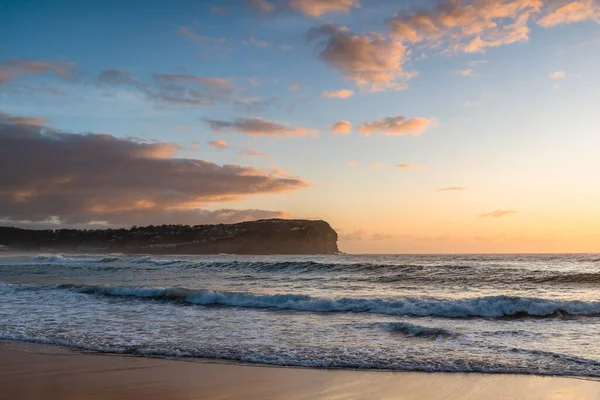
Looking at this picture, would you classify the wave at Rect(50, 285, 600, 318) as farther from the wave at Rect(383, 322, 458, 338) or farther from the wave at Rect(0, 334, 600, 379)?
the wave at Rect(0, 334, 600, 379)

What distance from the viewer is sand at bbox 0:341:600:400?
6.90 metres

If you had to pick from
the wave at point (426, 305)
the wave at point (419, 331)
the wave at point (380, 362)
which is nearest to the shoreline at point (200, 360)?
the wave at point (380, 362)

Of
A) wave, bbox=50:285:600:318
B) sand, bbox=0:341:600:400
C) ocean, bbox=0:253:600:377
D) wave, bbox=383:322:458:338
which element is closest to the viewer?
sand, bbox=0:341:600:400

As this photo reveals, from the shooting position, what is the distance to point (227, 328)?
1272 centimetres

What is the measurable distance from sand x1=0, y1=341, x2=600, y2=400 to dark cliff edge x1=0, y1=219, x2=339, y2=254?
331 feet

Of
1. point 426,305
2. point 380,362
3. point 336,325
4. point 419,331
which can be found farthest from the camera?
point 426,305

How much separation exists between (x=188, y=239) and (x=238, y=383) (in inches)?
4192

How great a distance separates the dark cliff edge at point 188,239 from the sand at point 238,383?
3969 inches

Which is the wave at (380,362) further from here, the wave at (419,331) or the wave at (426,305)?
the wave at (426,305)

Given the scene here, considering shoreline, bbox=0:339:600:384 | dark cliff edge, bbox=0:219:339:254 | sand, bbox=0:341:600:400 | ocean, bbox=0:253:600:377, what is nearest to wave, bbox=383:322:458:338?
ocean, bbox=0:253:600:377

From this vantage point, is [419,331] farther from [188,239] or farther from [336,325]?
[188,239]

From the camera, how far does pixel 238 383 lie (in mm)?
7500

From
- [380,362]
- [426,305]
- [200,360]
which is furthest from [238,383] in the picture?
[426,305]

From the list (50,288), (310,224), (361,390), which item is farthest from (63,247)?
(361,390)
